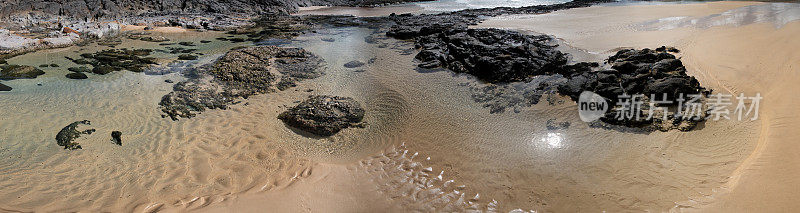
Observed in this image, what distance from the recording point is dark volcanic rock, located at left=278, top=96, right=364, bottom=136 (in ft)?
19.5

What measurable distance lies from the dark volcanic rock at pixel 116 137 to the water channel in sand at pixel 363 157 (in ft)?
0.30

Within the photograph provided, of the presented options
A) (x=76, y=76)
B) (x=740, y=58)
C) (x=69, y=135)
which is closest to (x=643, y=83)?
(x=740, y=58)

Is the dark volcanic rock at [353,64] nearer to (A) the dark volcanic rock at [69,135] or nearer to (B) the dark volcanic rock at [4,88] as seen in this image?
(A) the dark volcanic rock at [69,135]

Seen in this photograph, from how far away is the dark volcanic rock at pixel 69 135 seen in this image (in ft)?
17.6

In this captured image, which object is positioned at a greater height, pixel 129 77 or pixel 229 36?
pixel 229 36

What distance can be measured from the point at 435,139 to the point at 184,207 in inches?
149

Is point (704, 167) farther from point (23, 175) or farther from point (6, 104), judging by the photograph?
point (6, 104)

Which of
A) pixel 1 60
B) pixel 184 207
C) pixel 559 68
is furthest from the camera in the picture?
pixel 1 60

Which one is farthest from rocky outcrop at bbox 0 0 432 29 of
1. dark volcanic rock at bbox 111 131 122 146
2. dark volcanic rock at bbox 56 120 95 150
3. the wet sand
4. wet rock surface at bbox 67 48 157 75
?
the wet sand

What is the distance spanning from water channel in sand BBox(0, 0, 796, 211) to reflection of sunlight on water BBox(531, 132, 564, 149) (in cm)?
3

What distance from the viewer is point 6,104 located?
6680 mm

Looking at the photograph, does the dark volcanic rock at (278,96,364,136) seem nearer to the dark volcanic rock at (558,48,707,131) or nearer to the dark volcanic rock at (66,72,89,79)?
the dark volcanic rock at (558,48,707,131)

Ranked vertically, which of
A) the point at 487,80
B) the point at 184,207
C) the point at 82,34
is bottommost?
Answer: the point at 184,207

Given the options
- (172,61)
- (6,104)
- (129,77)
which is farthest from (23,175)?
(172,61)
